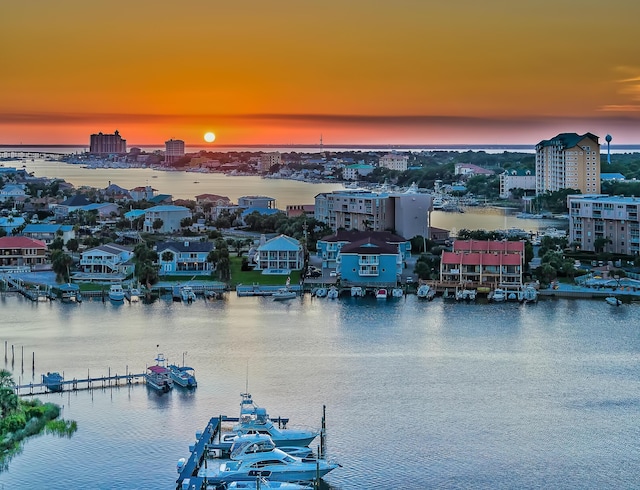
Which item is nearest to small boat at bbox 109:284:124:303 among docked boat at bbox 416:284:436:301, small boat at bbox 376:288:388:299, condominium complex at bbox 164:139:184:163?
small boat at bbox 376:288:388:299

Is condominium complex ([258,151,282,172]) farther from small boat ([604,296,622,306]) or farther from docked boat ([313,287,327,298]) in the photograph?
small boat ([604,296,622,306])

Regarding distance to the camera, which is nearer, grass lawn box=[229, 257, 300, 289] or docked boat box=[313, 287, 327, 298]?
docked boat box=[313, 287, 327, 298]

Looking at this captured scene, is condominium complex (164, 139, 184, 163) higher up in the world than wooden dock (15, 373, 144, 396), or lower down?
higher up

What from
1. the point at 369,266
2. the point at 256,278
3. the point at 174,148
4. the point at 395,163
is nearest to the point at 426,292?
the point at 369,266

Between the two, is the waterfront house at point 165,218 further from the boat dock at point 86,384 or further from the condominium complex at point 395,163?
the condominium complex at point 395,163

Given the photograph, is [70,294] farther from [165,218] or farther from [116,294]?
[165,218]

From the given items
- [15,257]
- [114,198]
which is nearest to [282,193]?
[114,198]
